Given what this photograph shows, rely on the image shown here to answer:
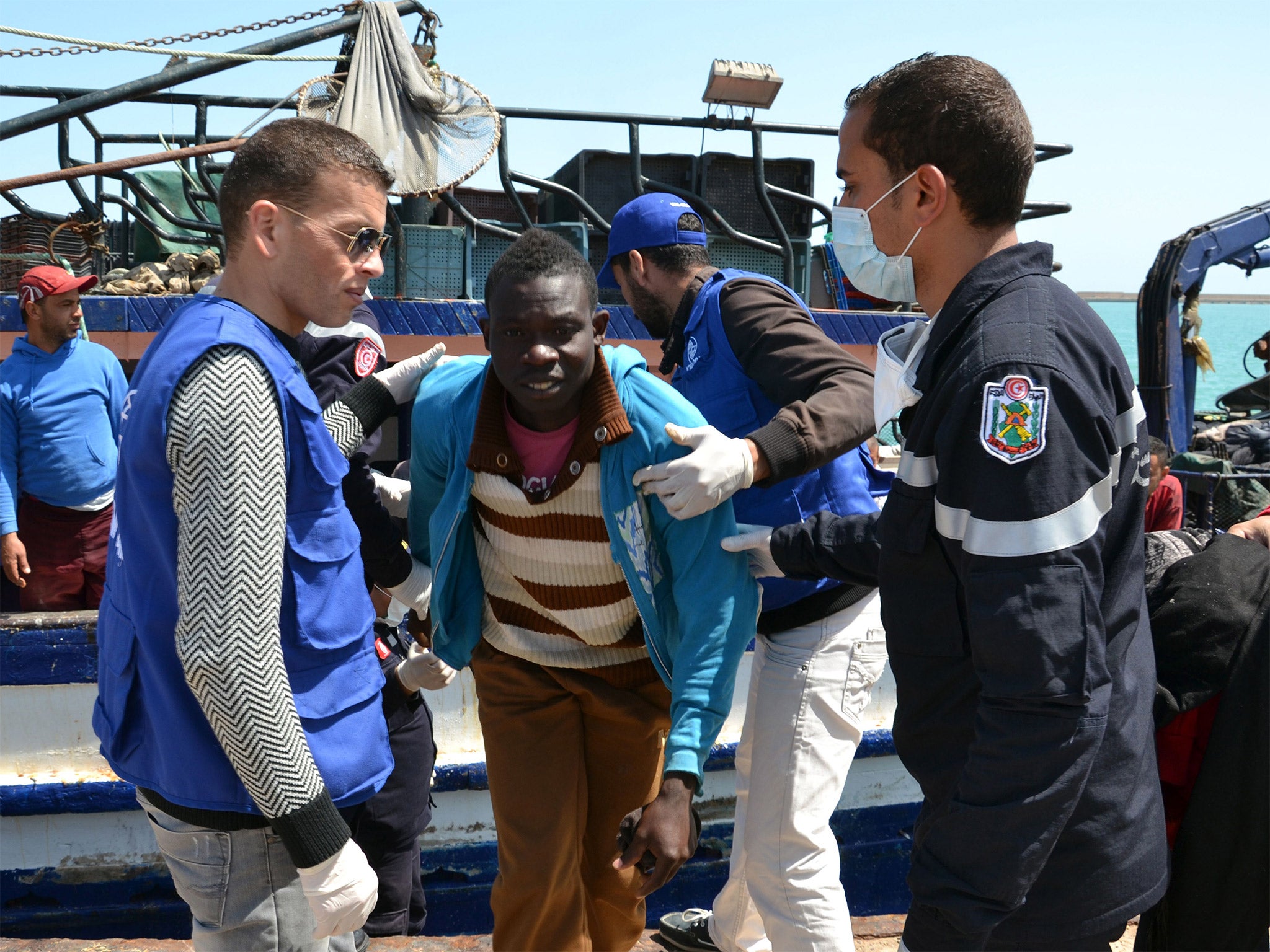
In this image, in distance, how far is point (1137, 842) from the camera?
1677 millimetres

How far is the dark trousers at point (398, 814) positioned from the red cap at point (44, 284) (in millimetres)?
3003

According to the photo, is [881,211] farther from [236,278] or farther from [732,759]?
[732,759]

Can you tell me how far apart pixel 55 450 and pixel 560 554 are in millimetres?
3619

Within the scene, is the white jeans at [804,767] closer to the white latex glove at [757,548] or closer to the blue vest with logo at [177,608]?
the white latex glove at [757,548]

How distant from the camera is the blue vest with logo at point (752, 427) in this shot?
2879mm

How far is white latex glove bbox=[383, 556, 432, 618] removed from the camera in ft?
9.55

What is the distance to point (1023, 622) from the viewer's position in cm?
144

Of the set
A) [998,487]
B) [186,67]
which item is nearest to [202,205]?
[186,67]

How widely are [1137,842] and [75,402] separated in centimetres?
490

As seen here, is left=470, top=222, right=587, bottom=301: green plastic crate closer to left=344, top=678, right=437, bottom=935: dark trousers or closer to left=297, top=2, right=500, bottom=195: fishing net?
left=297, top=2, right=500, bottom=195: fishing net

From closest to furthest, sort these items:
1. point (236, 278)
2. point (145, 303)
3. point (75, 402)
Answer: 1. point (236, 278)
2. point (75, 402)
3. point (145, 303)

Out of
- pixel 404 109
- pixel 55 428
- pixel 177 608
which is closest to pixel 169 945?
pixel 177 608

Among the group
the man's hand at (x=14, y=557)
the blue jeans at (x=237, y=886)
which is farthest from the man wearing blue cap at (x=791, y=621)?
the man's hand at (x=14, y=557)

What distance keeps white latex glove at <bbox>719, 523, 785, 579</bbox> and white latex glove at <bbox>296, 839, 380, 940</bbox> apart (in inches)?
41.2
